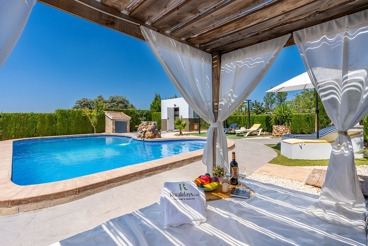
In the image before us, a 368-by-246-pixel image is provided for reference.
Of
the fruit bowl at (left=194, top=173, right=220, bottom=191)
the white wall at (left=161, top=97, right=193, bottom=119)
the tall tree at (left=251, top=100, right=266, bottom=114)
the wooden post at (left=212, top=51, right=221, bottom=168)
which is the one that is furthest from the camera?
the tall tree at (left=251, top=100, right=266, bottom=114)

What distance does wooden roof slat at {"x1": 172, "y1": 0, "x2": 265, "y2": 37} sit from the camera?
73.7 inches

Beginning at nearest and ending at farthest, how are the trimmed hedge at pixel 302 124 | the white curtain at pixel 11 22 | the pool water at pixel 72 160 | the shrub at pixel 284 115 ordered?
the white curtain at pixel 11 22, the pool water at pixel 72 160, the shrub at pixel 284 115, the trimmed hedge at pixel 302 124

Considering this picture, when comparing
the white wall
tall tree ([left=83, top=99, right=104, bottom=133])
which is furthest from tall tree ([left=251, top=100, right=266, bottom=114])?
tall tree ([left=83, top=99, right=104, bottom=133])

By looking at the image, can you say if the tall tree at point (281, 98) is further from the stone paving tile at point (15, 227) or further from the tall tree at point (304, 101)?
the stone paving tile at point (15, 227)

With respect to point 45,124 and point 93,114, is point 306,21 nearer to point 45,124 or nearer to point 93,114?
point 93,114

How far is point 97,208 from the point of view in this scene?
2.36 m

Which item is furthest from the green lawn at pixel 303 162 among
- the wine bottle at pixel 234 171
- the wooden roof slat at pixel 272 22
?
the wooden roof slat at pixel 272 22

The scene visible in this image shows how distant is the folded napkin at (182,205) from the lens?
1551mm

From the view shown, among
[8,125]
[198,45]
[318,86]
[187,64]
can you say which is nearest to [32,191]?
[187,64]

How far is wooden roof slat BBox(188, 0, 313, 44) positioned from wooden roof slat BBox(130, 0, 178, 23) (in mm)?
832

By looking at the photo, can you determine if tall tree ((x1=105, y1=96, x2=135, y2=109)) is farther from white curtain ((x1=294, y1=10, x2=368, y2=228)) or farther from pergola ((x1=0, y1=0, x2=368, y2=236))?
white curtain ((x1=294, y1=10, x2=368, y2=228))

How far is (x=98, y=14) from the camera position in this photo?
1944 millimetres

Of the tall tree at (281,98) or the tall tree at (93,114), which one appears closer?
the tall tree at (93,114)

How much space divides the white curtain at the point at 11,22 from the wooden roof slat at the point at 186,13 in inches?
51.4
